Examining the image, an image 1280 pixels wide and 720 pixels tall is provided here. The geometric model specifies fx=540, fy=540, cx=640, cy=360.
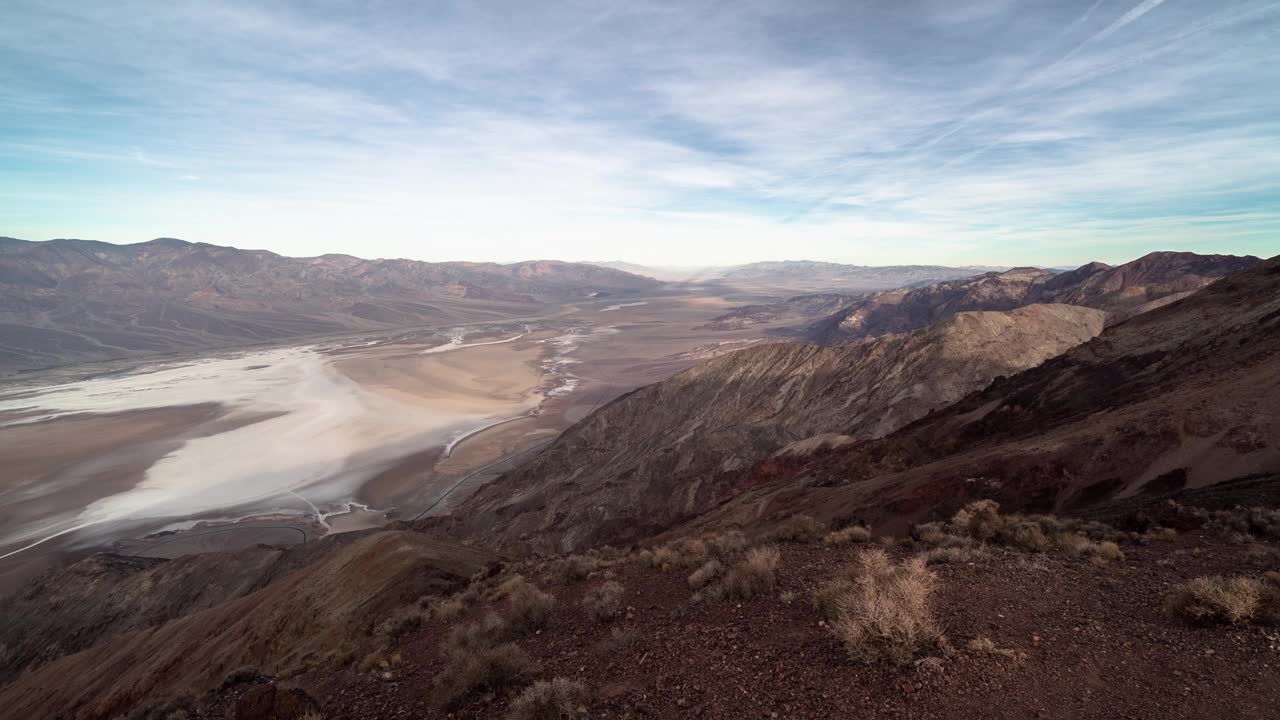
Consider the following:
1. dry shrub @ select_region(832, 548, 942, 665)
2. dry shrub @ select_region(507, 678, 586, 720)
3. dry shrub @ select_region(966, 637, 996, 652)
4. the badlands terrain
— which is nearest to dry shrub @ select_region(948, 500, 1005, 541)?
the badlands terrain

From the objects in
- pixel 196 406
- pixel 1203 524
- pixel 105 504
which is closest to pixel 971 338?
pixel 1203 524

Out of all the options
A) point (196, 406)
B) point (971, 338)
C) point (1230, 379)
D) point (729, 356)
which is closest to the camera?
point (1230, 379)

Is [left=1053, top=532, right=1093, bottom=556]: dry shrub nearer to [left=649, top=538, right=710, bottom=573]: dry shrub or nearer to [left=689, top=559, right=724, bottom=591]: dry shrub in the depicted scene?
[left=689, top=559, right=724, bottom=591]: dry shrub

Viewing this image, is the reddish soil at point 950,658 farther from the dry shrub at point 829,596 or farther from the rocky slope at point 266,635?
the rocky slope at point 266,635

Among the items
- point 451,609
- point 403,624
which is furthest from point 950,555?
point 403,624

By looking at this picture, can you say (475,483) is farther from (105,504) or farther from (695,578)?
(695,578)

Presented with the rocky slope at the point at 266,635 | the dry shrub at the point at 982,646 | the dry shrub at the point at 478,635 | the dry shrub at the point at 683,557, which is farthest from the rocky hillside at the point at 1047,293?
the rocky slope at the point at 266,635
